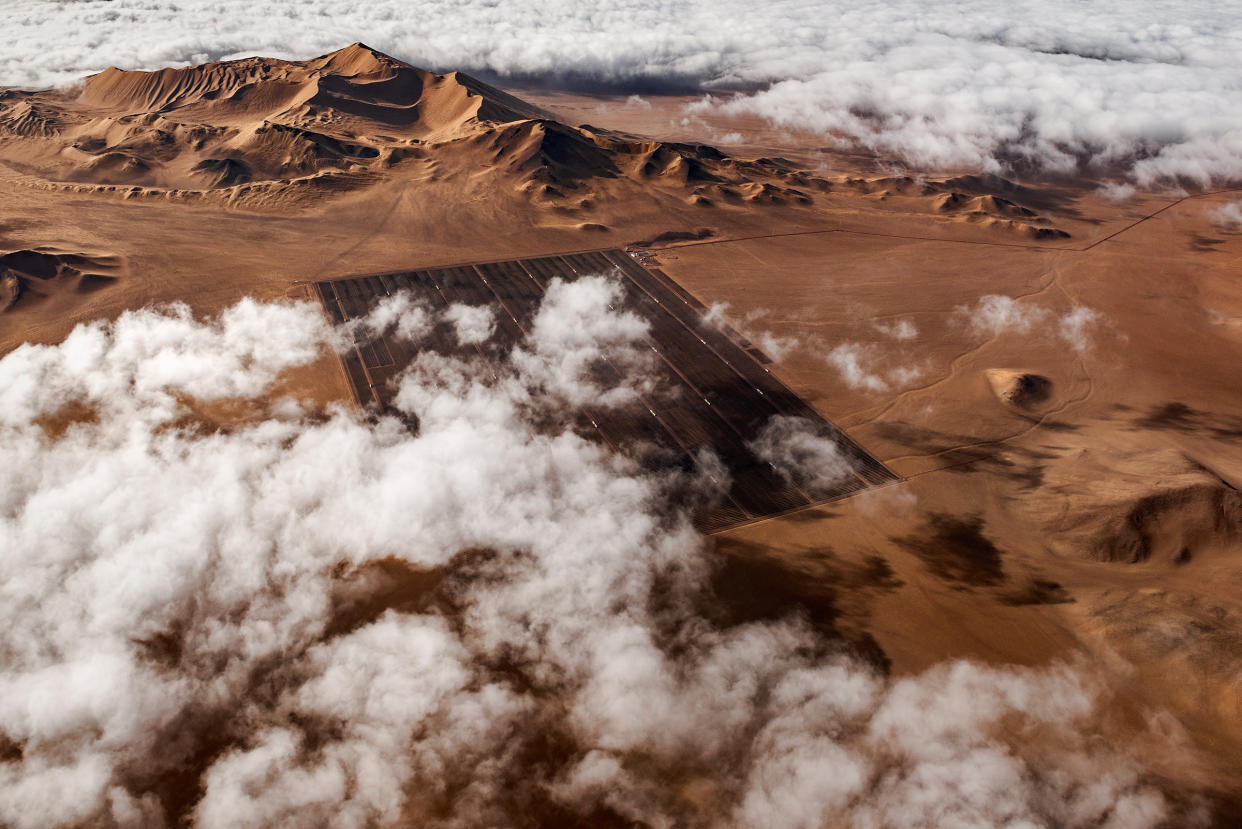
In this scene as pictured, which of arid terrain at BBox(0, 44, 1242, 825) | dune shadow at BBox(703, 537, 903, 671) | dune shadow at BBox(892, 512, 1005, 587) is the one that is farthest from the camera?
dune shadow at BBox(892, 512, 1005, 587)

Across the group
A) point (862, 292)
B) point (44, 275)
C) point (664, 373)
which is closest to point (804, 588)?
point (664, 373)

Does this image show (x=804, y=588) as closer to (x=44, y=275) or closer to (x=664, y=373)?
(x=664, y=373)

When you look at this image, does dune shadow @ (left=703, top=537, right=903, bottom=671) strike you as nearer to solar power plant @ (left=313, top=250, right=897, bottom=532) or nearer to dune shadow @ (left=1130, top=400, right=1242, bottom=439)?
solar power plant @ (left=313, top=250, right=897, bottom=532)

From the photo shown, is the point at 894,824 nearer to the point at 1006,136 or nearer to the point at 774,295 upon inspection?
the point at 774,295

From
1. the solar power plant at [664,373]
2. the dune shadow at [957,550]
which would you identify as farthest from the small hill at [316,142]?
the dune shadow at [957,550]

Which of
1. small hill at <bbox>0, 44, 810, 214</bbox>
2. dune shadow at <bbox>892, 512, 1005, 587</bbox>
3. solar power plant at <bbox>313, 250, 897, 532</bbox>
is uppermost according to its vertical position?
small hill at <bbox>0, 44, 810, 214</bbox>

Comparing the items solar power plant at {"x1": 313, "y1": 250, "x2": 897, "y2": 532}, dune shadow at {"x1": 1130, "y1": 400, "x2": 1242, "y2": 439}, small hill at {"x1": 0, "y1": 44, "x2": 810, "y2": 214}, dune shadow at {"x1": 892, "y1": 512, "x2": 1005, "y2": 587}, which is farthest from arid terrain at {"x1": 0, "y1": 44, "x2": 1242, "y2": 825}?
solar power plant at {"x1": 313, "y1": 250, "x2": 897, "y2": 532}

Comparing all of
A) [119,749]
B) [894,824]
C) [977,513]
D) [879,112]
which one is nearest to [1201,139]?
[879,112]

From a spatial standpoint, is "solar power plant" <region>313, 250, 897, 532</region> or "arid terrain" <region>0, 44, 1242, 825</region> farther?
"solar power plant" <region>313, 250, 897, 532</region>
